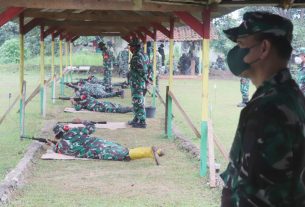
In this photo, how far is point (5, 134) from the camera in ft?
31.8

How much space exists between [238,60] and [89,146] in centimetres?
573

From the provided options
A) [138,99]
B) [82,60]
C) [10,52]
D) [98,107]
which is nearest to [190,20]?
[138,99]

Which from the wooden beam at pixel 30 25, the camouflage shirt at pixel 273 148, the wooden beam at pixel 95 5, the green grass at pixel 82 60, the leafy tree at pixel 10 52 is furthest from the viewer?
the leafy tree at pixel 10 52

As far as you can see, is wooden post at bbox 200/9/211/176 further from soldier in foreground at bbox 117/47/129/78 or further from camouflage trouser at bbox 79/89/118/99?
soldier in foreground at bbox 117/47/129/78

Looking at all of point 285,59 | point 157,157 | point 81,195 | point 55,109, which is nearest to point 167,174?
point 157,157

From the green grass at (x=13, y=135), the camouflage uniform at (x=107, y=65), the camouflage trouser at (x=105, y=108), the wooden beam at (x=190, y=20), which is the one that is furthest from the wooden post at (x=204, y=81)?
the camouflage uniform at (x=107, y=65)

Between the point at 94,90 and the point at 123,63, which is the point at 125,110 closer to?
the point at 94,90

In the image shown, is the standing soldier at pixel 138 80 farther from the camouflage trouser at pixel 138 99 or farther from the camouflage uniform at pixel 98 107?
the camouflage uniform at pixel 98 107

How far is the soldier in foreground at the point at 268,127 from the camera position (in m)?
1.96

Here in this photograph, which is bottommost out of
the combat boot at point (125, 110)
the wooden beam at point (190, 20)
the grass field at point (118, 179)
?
the grass field at point (118, 179)

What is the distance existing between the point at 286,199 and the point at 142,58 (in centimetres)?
873

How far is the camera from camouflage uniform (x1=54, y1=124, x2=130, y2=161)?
7617mm

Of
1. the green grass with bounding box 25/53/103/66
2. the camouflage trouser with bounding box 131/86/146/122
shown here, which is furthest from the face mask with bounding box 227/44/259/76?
the green grass with bounding box 25/53/103/66

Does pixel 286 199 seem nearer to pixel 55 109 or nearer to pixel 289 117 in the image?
pixel 289 117
